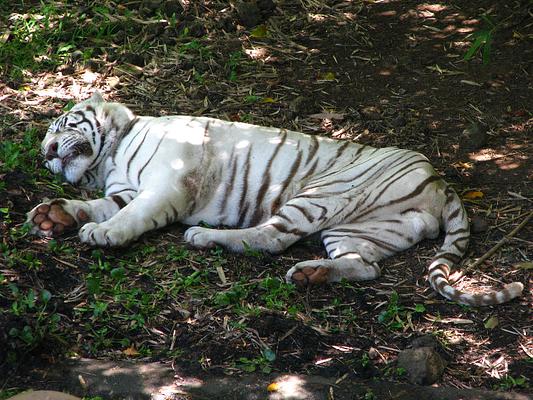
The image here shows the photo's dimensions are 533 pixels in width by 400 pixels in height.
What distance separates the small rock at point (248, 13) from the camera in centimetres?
686

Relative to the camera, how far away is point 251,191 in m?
4.98

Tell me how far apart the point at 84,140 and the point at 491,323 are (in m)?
2.56

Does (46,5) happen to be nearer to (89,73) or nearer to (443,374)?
(89,73)

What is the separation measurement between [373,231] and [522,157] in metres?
1.33

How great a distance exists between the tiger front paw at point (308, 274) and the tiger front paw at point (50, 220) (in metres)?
1.23

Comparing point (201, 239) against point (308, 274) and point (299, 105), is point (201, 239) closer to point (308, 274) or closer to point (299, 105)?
point (308, 274)

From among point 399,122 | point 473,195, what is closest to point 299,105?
point 399,122

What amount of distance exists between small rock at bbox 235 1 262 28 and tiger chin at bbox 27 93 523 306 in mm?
1911

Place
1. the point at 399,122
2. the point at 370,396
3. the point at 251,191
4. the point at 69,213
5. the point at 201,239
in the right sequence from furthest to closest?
the point at 399,122
the point at 251,191
the point at 69,213
the point at 201,239
the point at 370,396

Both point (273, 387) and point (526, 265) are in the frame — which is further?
point (526, 265)

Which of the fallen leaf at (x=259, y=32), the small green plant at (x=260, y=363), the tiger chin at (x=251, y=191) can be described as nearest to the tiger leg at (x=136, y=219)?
the tiger chin at (x=251, y=191)

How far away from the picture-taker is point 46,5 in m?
6.96

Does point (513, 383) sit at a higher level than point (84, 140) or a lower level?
lower

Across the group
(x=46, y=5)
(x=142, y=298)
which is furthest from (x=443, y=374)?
(x=46, y=5)
